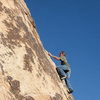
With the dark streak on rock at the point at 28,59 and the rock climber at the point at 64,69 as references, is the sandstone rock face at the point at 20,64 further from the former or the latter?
the rock climber at the point at 64,69

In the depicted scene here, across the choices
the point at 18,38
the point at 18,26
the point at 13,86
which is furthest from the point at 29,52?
the point at 13,86

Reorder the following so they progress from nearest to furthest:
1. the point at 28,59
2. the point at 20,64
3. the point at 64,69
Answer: the point at 20,64
the point at 28,59
the point at 64,69

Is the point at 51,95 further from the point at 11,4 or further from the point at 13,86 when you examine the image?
the point at 11,4

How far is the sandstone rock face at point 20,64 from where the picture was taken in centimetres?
693

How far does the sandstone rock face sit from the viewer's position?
22.7 feet

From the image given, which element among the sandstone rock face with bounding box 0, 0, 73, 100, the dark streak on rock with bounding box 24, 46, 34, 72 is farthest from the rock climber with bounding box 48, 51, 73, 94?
the dark streak on rock with bounding box 24, 46, 34, 72

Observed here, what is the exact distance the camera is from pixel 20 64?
7691 millimetres

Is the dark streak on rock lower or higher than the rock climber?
lower

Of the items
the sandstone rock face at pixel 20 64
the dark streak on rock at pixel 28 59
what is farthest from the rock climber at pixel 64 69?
the dark streak on rock at pixel 28 59

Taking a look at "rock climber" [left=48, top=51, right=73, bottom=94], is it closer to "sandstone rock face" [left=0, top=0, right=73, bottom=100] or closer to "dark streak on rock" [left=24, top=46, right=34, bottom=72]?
"sandstone rock face" [left=0, top=0, right=73, bottom=100]

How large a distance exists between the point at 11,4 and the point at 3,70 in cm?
385

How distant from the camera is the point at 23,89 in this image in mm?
7086

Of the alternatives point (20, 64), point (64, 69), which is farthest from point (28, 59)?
point (64, 69)

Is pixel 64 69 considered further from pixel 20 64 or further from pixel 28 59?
pixel 20 64
